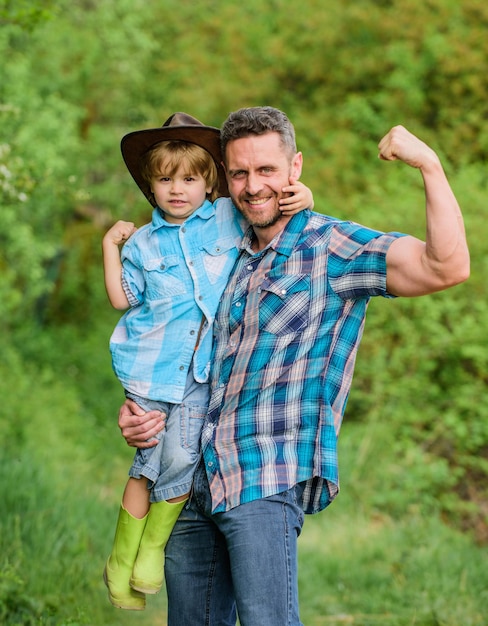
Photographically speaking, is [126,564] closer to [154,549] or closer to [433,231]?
[154,549]

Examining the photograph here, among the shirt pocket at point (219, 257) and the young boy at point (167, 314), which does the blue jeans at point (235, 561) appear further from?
the shirt pocket at point (219, 257)

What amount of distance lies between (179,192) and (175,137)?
0.70 feet

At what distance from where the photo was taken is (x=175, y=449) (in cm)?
298

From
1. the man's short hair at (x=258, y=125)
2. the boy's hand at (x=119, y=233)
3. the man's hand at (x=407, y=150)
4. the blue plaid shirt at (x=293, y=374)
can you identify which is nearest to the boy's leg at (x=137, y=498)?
the blue plaid shirt at (x=293, y=374)

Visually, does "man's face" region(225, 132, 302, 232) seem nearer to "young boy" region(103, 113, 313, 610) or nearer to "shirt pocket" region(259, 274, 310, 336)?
A: "young boy" region(103, 113, 313, 610)

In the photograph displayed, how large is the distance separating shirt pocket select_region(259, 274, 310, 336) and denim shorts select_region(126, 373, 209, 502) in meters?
0.38

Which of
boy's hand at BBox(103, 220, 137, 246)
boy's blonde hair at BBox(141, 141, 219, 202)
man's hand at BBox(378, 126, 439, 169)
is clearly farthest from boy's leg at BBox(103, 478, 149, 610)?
man's hand at BBox(378, 126, 439, 169)

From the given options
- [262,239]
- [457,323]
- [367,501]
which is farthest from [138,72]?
[262,239]

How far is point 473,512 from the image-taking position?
763 centimetres

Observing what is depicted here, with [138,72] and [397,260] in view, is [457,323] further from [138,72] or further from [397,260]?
[138,72]

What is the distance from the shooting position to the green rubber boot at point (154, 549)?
302 centimetres

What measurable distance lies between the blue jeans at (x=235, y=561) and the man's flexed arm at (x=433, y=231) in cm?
83

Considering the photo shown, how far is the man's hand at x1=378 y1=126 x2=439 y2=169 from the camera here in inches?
96.8

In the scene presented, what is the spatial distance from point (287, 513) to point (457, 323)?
20.8 feet
